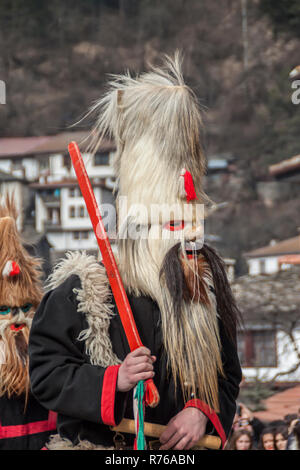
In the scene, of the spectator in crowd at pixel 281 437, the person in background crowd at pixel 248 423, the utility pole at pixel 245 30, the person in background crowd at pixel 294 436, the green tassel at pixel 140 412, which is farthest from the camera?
the utility pole at pixel 245 30

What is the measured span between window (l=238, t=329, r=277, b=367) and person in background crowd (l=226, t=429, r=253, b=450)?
0.37 meters

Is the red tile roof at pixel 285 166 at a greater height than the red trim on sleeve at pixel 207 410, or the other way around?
the red tile roof at pixel 285 166

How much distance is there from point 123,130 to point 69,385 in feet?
2.11

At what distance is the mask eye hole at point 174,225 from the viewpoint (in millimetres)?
1458

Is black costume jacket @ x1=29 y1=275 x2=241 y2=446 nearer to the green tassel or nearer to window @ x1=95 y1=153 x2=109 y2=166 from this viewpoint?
the green tassel

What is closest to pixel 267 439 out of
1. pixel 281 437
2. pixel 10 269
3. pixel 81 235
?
pixel 281 437

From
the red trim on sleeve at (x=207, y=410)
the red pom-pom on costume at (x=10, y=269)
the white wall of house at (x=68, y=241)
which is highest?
the white wall of house at (x=68, y=241)

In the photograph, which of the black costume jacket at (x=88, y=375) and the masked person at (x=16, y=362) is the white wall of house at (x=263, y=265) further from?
the black costume jacket at (x=88, y=375)

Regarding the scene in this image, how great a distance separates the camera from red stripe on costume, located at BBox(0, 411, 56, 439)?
1902 millimetres

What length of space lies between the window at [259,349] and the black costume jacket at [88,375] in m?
1.89

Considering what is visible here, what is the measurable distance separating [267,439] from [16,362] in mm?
1777

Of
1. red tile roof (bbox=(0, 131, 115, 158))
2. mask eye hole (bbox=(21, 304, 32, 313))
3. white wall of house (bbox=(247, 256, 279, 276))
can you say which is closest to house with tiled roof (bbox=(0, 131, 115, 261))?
red tile roof (bbox=(0, 131, 115, 158))

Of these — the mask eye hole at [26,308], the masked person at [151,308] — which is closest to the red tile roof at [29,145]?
the mask eye hole at [26,308]

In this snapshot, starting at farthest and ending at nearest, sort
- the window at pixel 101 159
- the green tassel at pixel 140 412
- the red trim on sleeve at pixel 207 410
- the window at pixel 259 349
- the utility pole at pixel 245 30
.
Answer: the utility pole at pixel 245 30
the window at pixel 259 349
the window at pixel 101 159
the red trim on sleeve at pixel 207 410
the green tassel at pixel 140 412
